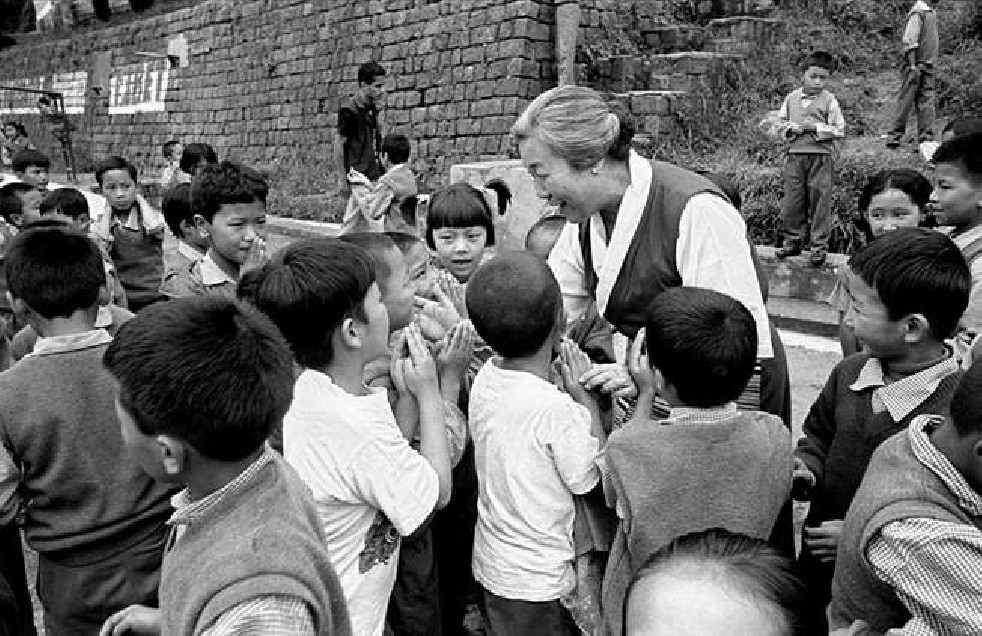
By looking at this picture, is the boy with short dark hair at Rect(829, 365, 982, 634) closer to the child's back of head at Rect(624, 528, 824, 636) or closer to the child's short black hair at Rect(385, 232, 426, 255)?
the child's back of head at Rect(624, 528, 824, 636)

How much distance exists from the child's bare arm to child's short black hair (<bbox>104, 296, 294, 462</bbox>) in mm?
623

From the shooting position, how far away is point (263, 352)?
1406 millimetres

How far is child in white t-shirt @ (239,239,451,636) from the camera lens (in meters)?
1.81

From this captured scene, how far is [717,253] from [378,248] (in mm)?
926

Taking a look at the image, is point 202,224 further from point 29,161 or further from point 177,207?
point 29,161

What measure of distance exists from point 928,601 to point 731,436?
0.57 metres

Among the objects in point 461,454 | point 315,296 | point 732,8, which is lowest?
point 461,454

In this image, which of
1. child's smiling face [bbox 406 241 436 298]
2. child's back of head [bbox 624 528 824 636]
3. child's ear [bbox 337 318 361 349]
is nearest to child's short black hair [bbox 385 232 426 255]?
child's smiling face [bbox 406 241 436 298]

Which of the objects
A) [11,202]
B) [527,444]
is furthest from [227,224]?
[11,202]

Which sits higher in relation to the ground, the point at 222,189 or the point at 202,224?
the point at 222,189

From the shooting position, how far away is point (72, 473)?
199cm

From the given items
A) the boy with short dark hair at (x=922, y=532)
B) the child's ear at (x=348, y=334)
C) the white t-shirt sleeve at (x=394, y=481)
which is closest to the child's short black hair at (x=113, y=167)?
the child's ear at (x=348, y=334)

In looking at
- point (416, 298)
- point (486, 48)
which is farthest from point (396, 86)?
point (416, 298)

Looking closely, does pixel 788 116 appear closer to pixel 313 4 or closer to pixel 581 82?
pixel 581 82
